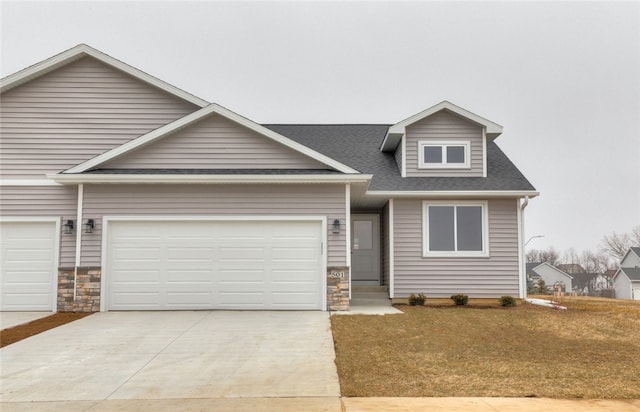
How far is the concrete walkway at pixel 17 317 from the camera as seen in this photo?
962cm

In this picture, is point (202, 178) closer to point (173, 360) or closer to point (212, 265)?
point (212, 265)

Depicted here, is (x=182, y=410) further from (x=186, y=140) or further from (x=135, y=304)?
(x=186, y=140)

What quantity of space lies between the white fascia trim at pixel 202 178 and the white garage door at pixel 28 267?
5.52 ft

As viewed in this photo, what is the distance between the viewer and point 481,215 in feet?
42.9

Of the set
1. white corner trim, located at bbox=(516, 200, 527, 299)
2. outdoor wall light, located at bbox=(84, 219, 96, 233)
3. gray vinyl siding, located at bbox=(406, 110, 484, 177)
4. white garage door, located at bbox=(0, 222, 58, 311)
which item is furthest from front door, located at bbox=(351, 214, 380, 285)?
white garage door, located at bbox=(0, 222, 58, 311)

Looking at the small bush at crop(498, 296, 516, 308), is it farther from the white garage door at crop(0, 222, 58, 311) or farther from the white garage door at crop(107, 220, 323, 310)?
the white garage door at crop(0, 222, 58, 311)

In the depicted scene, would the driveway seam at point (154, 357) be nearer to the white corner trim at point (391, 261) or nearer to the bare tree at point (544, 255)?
the white corner trim at point (391, 261)

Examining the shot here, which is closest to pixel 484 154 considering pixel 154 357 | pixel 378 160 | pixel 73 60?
pixel 378 160

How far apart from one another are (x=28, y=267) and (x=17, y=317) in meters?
1.37

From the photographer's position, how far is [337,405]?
5039mm

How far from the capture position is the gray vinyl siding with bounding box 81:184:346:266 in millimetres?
10938

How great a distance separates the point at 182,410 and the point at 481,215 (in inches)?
406

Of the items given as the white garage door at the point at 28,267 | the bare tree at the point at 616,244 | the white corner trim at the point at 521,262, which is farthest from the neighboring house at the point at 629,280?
the white garage door at the point at 28,267

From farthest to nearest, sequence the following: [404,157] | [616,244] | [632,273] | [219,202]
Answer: [616,244], [632,273], [404,157], [219,202]
